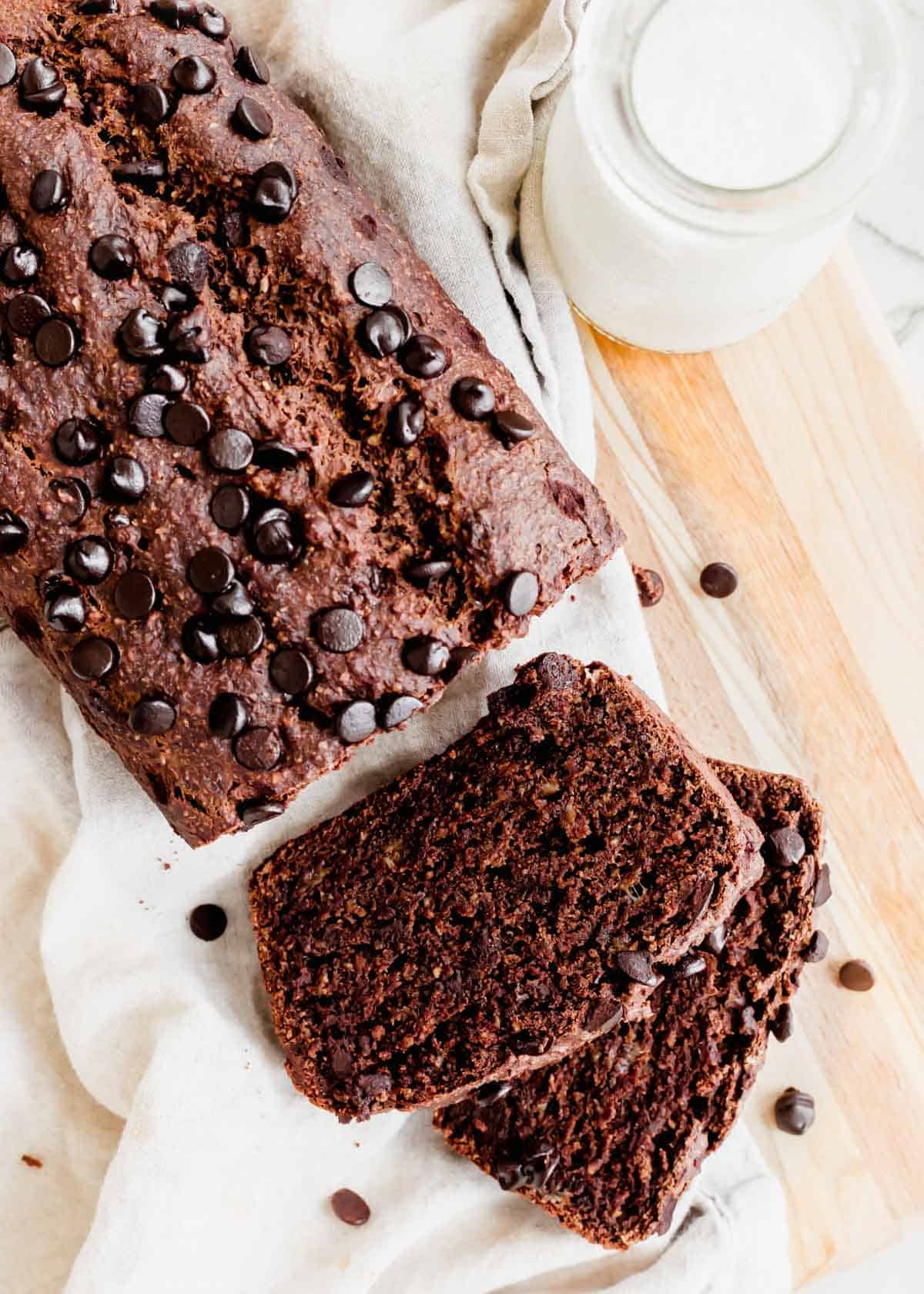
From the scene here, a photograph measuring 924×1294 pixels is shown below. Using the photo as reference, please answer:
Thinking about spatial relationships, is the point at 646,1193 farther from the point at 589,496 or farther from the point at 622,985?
the point at 589,496

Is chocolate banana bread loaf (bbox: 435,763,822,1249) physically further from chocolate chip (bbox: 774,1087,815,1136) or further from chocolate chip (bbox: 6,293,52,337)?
chocolate chip (bbox: 6,293,52,337)

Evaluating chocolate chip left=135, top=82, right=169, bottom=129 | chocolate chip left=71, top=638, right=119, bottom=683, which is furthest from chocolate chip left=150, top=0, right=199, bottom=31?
chocolate chip left=71, top=638, right=119, bottom=683

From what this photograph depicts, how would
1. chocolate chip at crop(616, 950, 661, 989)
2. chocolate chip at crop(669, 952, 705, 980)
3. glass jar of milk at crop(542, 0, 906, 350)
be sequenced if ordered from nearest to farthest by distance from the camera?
glass jar of milk at crop(542, 0, 906, 350) < chocolate chip at crop(616, 950, 661, 989) < chocolate chip at crop(669, 952, 705, 980)

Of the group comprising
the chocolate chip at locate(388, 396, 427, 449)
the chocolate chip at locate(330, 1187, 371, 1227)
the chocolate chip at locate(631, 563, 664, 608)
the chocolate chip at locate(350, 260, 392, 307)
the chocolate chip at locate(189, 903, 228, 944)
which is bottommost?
the chocolate chip at locate(330, 1187, 371, 1227)

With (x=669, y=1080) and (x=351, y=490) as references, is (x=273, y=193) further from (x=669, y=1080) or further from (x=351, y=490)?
(x=669, y=1080)

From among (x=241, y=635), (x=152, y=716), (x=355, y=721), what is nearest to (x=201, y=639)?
(x=241, y=635)

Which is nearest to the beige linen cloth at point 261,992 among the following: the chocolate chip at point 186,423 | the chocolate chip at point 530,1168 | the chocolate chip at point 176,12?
the chocolate chip at point 530,1168
